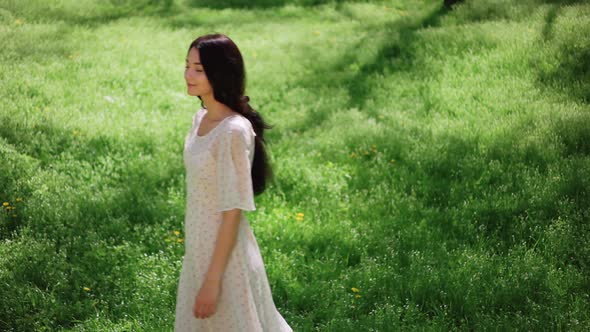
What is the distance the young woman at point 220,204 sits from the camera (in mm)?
3131

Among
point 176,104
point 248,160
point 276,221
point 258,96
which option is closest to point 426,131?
point 276,221

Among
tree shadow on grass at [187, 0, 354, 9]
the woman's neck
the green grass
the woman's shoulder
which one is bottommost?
the green grass

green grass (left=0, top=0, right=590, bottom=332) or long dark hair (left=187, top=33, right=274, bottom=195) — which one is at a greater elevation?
long dark hair (left=187, top=33, right=274, bottom=195)

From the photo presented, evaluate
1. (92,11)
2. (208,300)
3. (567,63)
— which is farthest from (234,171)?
(92,11)

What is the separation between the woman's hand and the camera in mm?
3125

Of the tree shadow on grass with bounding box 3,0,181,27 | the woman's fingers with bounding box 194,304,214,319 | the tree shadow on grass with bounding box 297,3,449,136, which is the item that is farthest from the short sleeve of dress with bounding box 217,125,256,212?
the tree shadow on grass with bounding box 3,0,181,27

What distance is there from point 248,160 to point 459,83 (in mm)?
6983

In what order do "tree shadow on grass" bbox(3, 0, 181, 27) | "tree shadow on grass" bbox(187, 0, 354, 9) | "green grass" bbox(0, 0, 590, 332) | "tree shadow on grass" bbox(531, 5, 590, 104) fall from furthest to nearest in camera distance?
1. "tree shadow on grass" bbox(187, 0, 354, 9)
2. "tree shadow on grass" bbox(3, 0, 181, 27)
3. "tree shadow on grass" bbox(531, 5, 590, 104)
4. "green grass" bbox(0, 0, 590, 332)

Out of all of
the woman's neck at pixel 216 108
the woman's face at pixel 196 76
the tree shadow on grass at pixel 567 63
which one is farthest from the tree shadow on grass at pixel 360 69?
the woman's face at pixel 196 76

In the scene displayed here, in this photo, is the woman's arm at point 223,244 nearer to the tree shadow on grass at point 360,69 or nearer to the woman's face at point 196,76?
the woman's face at point 196,76

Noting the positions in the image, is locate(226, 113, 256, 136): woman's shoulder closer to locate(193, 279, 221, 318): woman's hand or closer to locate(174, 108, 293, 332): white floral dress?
locate(174, 108, 293, 332): white floral dress

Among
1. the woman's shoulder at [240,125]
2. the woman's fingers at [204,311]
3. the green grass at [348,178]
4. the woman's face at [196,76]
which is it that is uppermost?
the woman's face at [196,76]

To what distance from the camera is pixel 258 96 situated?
34.5 ft

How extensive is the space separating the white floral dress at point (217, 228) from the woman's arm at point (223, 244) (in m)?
0.06
